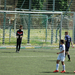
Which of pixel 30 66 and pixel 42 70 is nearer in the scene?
pixel 42 70

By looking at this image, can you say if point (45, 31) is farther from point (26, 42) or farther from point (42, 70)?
point (42, 70)

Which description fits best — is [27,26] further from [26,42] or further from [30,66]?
[30,66]

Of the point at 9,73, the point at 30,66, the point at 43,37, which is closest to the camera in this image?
the point at 9,73

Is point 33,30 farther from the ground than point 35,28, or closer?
closer

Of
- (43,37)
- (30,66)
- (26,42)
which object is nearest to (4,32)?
(26,42)

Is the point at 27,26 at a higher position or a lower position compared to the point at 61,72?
higher

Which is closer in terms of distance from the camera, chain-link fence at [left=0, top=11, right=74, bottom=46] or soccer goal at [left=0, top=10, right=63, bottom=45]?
chain-link fence at [left=0, top=11, right=74, bottom=46]

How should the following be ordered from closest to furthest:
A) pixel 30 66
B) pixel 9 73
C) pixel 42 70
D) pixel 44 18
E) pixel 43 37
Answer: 1. pixel 9 73
2. pixel 42 70
3. pixel 30 66
4. pixel 43 37
5. pixel 44 18

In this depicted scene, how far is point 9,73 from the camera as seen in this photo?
10430 millimetres

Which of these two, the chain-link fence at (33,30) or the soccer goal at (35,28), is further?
the soccer goal at (35,28)

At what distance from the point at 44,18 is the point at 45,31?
70.7 inches

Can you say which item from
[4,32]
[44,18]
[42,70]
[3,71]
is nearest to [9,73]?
[3,71]

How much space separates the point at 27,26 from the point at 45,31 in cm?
154

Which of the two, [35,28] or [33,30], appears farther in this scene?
[33,30]
